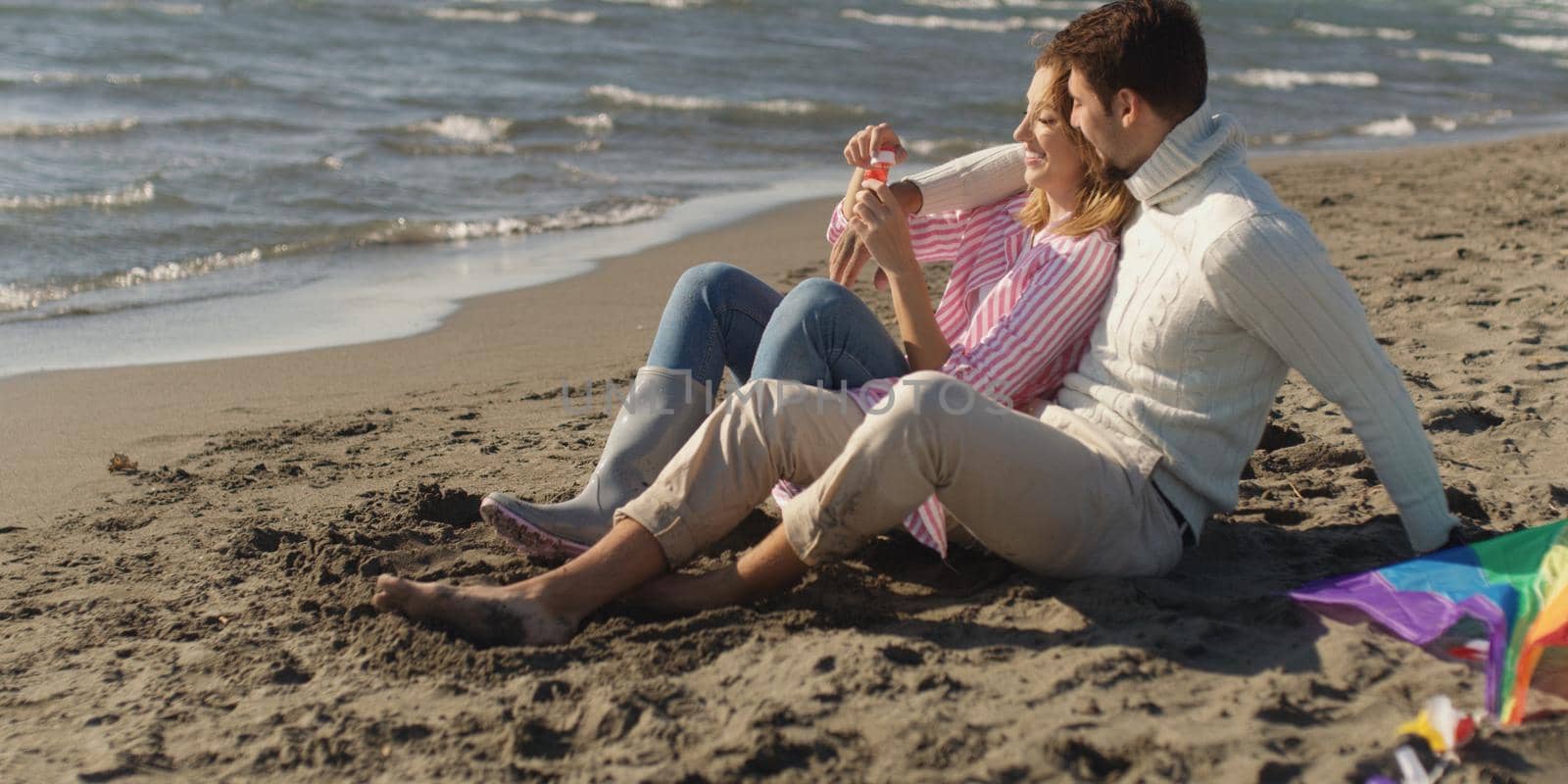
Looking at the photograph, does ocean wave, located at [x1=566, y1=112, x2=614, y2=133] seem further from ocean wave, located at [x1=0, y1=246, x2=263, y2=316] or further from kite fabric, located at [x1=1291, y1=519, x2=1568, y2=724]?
kite fabric, located at [x1=1291, y1=519, x2=1568, y2=724]

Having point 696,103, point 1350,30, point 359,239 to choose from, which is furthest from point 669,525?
point 1350,30

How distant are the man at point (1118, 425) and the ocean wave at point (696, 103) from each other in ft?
33.4

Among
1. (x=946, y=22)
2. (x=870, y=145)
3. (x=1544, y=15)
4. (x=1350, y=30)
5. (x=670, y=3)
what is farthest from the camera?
(x=1544, y=15)

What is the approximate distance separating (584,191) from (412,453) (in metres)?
5.49

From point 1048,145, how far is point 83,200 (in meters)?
7.17

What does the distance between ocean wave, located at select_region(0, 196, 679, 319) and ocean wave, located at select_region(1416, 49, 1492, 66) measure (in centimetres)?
1521

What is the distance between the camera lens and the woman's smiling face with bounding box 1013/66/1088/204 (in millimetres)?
3156

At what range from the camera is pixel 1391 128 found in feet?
45.4

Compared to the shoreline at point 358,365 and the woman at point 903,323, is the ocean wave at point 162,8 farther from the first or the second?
the woman at point 903,323

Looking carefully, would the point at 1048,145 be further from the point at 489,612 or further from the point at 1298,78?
the point at 1298,78

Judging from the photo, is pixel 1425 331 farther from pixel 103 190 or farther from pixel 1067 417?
pixel 103 190

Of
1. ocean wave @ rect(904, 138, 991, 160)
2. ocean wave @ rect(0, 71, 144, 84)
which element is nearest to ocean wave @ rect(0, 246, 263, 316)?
ocean wave @ rect(904, 138, 991, 160)

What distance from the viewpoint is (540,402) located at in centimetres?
523

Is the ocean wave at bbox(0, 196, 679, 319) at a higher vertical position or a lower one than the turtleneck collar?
lower
